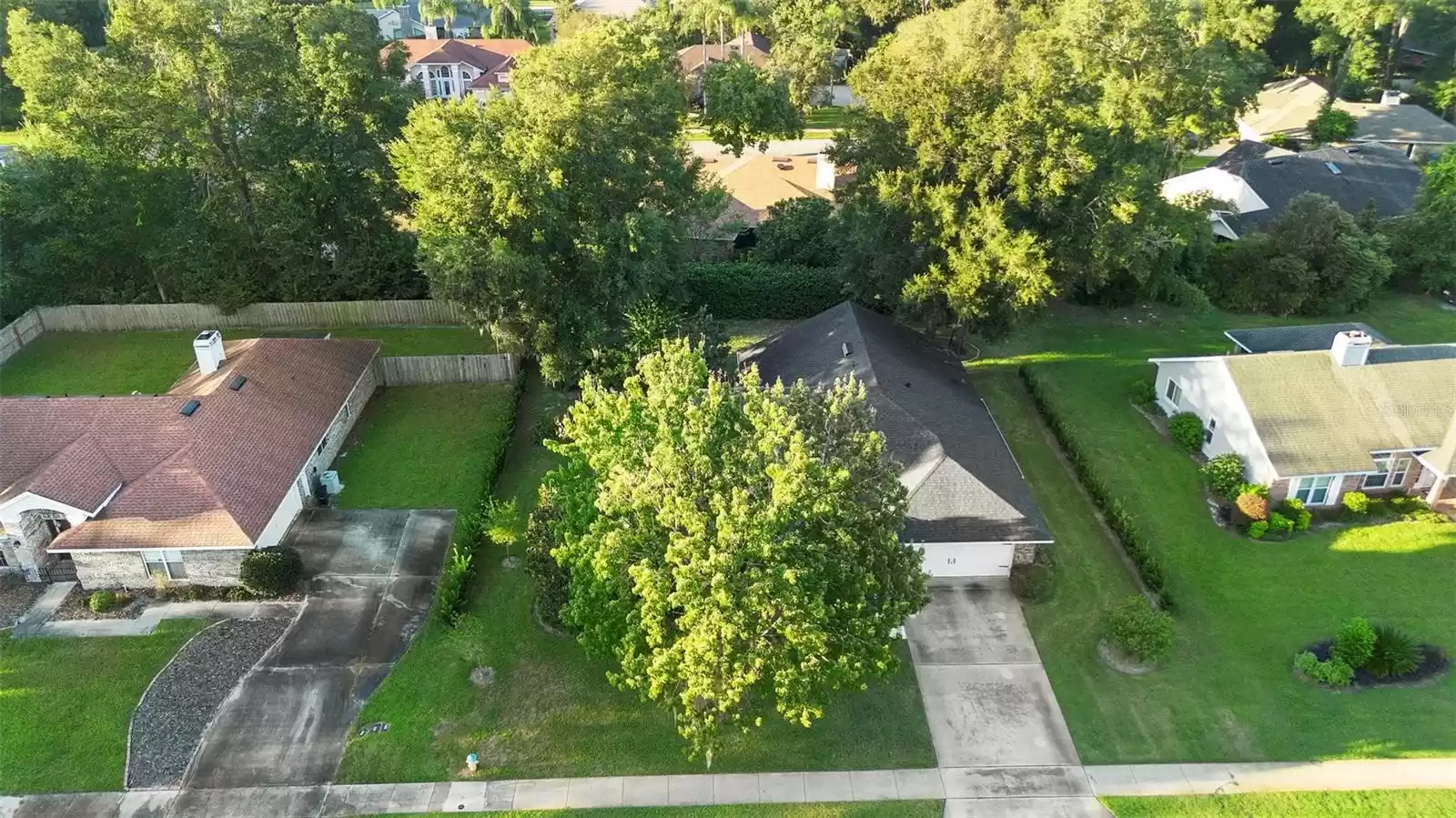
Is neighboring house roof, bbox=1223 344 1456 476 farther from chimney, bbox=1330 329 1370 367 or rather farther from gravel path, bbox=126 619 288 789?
gravel path, bbox=126 619 288 789

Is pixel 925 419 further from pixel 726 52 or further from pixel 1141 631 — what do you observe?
pixel 726 52

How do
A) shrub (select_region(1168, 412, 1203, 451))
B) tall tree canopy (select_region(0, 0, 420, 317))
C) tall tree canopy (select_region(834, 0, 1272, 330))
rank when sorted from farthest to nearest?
tall tree canopy (select_region(0, 0, 420, 317))
tall tree canopy (select_region(834, 0, 1272, 330))
shrub (select_region(1168, 412, 1203, 451))

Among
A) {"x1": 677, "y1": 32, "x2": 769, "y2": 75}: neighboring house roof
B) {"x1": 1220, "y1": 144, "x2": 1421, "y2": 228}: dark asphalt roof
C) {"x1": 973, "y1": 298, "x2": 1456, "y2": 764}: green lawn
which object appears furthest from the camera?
{"x1": 677, "y1": 32, "x2": 769, "y2": 75}: neighboring house roof

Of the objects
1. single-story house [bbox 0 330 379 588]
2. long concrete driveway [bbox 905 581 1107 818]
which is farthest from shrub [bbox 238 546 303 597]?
long concrete driveway [bbox 905 581 1107 818]

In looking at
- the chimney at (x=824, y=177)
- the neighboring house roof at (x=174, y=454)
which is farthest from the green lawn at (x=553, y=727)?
the chimney at (x=824, y=177)

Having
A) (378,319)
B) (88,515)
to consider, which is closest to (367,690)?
(88,515)
